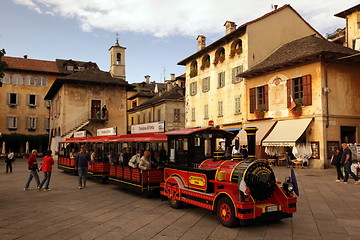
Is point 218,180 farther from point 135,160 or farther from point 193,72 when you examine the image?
point 193,72

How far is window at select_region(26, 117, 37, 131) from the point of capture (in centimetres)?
4925

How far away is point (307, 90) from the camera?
69.3 feet

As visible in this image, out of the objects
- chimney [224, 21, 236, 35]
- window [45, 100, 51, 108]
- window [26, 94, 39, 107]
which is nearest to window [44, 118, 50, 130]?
window [45, 100, 51, 108]

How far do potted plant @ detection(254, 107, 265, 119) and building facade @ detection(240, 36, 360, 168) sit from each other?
0.38m

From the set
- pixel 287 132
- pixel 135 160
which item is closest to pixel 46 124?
pixel 287 132

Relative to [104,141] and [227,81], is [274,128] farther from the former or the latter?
[104,141]

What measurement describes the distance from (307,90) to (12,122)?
43160 mm

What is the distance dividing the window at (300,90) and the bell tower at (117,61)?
100ft

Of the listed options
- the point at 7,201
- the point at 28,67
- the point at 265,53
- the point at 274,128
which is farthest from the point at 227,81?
the point at 28,67

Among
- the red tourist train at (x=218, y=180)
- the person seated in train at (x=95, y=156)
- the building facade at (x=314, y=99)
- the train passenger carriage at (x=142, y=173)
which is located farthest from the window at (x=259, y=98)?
the red tourist train at (x=218, y=180)

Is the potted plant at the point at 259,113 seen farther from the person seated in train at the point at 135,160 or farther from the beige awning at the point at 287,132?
the person seated in train at the point at 135,160

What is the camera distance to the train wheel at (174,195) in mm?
9234

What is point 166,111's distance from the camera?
127 feet

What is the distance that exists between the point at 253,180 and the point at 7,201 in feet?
27.9
